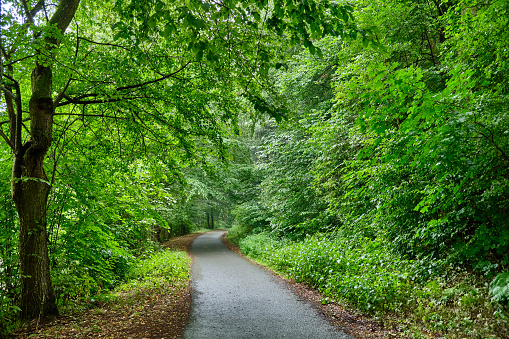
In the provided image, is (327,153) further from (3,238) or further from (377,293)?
(3,238)

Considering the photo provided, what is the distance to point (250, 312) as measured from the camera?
6203 mm

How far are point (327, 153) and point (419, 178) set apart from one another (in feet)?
14.6

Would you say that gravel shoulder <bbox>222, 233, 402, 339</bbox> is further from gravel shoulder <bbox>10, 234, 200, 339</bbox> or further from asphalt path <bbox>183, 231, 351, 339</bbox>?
gravel shoulder <bbox>10, 234, 200, 339</bbox>

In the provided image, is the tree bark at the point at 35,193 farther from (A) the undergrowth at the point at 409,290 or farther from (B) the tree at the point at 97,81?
(A) the undergrowth at the point at 409,290

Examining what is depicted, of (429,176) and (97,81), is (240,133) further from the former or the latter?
(429,176)

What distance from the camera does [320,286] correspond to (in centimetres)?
750

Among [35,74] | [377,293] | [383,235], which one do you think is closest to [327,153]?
[383,235]

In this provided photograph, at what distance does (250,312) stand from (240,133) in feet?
12.7

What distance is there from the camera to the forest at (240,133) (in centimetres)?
395

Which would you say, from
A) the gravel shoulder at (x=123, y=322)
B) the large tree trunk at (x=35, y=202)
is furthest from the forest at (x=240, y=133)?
the gravel shoulder at (x=123, y=322)

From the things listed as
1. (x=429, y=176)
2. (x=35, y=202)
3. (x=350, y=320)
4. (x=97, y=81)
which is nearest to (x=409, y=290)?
(x=350, y=320)

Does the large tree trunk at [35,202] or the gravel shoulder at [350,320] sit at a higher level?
the large tree trunk at [35,202]

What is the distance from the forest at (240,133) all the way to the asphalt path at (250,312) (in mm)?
1071

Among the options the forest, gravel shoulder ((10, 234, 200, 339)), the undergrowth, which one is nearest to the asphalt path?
gravel shoulder ((10, 234, 200, 339))
